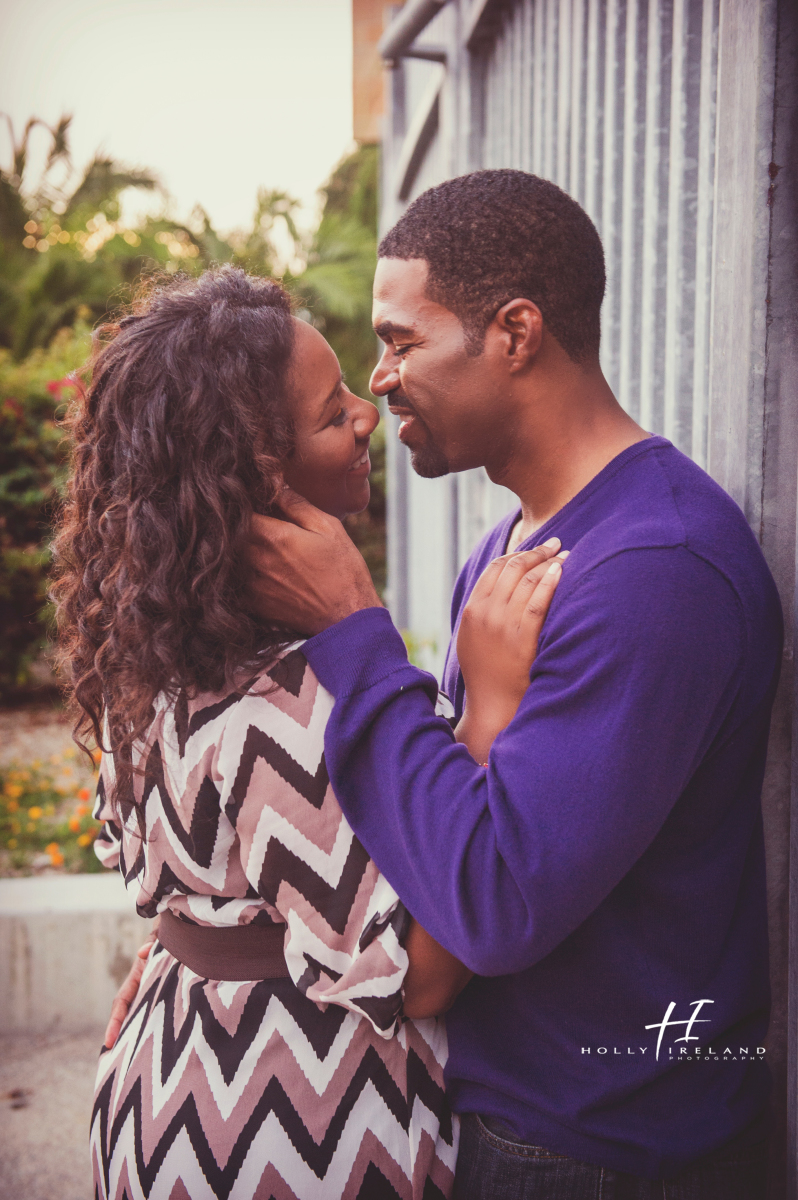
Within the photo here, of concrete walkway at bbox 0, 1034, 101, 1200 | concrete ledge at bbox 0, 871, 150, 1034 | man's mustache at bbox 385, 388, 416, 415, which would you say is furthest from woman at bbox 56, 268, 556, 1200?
concrete ledge at bbox 0, 871, 150, 1034

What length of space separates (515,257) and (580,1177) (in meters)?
1.59

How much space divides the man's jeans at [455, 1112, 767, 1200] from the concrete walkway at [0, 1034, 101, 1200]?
2.28m

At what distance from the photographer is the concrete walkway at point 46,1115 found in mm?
3223

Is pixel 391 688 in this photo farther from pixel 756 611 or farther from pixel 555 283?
pixel 555 283

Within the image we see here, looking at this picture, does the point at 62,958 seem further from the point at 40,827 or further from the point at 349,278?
the point at 349,278

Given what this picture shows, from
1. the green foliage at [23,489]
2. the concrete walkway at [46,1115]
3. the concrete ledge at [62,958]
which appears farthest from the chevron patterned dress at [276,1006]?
the green foliage at [23,489]

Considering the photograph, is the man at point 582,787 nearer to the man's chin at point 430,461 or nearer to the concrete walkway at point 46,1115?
the man's chin at point 430,461

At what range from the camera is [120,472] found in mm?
1621

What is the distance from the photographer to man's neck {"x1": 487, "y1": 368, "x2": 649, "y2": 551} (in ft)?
5.77

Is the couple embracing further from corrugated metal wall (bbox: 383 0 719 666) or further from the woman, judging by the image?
corrugated metal wall (bbox: 383 0 719 666)

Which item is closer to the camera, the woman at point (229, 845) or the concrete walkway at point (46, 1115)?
the woman at point (229, 845)

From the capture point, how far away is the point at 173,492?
1.58m

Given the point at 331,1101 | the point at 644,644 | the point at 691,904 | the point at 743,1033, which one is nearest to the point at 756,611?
the point at 644,644

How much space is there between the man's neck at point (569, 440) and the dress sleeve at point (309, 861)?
0.66 metres
